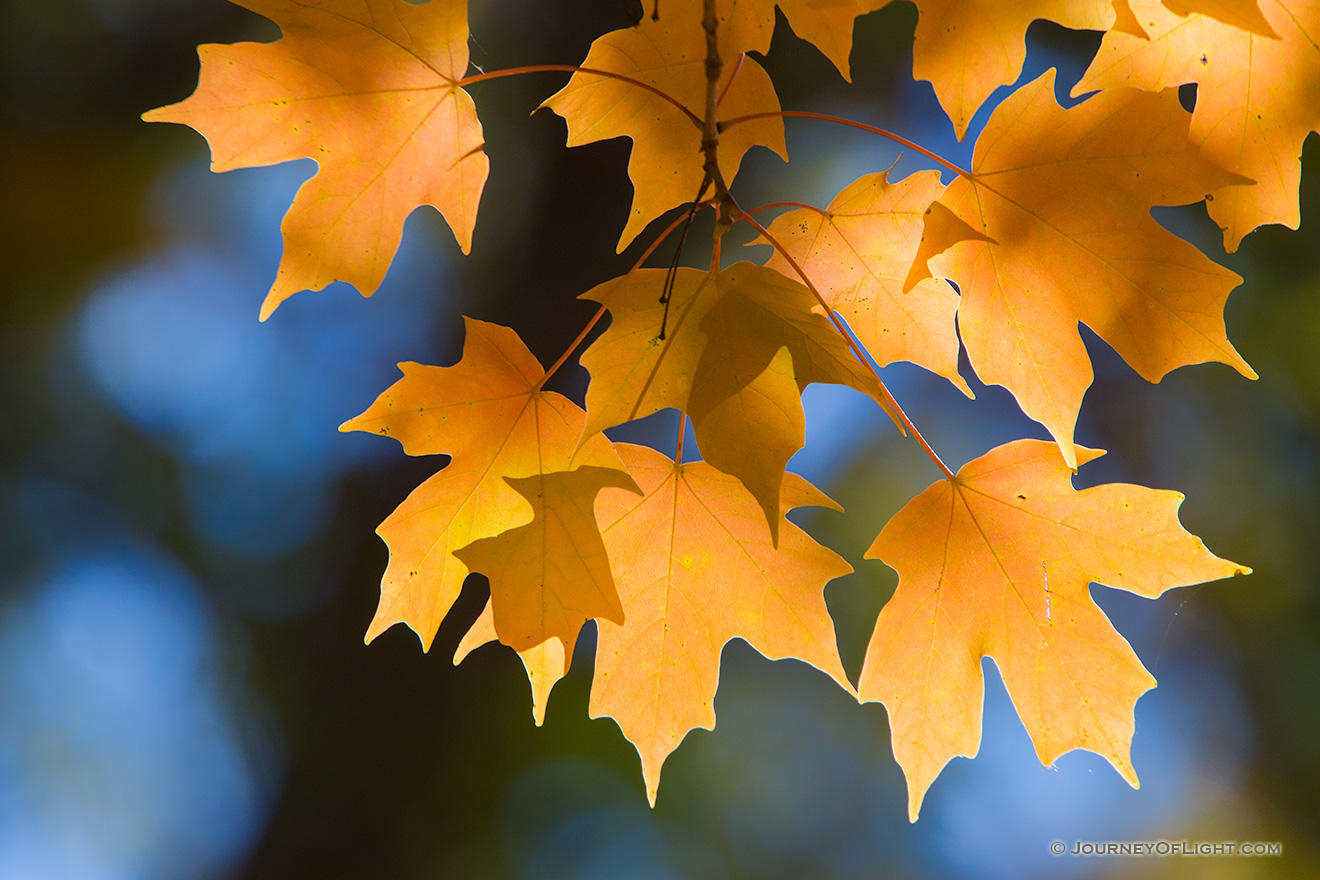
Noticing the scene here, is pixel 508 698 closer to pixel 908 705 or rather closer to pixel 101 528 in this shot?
pixel 101 528

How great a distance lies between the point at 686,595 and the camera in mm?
650

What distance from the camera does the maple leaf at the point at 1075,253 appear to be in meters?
0.53

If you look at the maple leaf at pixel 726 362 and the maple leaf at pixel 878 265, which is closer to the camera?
the maple leaf at pixel 726 362

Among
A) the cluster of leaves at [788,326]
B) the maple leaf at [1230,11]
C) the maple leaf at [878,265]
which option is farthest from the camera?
the maple leaf at [878,265]

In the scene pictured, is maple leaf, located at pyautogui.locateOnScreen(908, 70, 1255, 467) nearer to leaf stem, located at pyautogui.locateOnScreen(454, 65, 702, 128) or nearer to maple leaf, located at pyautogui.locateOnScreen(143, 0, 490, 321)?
leaf stem, located at pyautogui.locateOnScreen(454, 65, 702, 128)

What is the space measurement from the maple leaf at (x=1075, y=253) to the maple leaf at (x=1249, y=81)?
0.04m

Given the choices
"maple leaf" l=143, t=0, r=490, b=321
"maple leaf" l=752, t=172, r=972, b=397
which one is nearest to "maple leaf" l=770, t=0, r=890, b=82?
"maple leaf" l=752, t=172, r=972, b=397

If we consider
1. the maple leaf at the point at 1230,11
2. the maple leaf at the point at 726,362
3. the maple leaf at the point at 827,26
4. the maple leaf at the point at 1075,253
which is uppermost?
the maple leaf at the point at 1230,11

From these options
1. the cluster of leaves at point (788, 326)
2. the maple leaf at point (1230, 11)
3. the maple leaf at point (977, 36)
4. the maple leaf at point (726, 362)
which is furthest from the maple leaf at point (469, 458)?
the maple leaf at point (1230, 11)

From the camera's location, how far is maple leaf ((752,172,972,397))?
24.4 inches

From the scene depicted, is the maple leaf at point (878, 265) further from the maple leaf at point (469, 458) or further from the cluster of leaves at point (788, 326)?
the maple leaf at point (469, 458)

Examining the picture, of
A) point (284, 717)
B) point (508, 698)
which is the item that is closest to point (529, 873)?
point (508, 698)

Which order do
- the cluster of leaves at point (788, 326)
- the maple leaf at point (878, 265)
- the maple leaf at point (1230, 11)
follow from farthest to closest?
the maple leaf at point (878, 265)
the cluster of leaves at point (788, 326)
the maple leaf at point (1230, 11)

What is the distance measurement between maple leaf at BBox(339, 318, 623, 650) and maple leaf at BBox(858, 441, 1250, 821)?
29 centimetres
